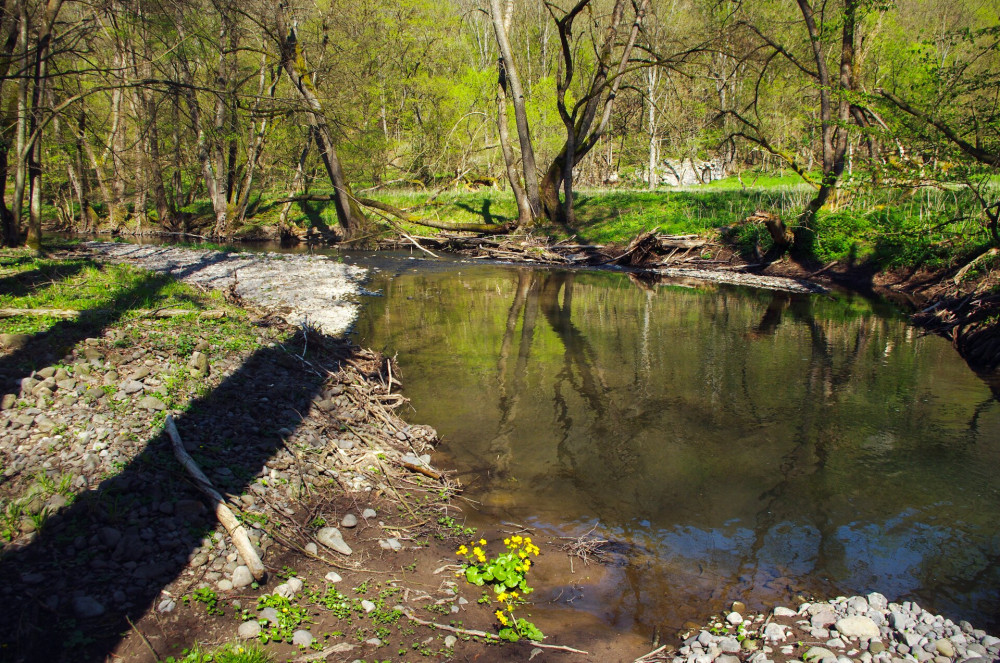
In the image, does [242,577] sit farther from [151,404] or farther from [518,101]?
[518,101]

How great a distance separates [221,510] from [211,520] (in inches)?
4.2

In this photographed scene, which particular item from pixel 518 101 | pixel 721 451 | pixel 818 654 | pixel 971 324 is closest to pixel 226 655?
pixel 818 654

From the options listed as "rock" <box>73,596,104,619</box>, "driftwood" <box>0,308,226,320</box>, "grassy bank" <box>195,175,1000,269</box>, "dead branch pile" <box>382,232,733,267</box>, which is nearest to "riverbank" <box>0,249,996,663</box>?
"rock" <box>73,596,104,619</box>

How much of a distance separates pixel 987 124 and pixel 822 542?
34.7 feet

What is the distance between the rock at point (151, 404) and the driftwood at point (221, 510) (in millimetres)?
417

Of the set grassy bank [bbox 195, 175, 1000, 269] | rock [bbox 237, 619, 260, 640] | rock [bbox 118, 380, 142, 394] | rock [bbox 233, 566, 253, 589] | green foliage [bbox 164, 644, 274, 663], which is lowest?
rock [bbox 237, 619, 260, 640]

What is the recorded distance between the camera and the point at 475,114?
2512 cm

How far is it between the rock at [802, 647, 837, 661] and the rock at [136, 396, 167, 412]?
521 centimetres

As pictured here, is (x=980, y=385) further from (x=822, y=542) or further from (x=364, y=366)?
(x=364, y=366)

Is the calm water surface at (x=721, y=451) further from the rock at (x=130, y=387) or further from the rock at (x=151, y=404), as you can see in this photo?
the rock at (x=130, y=387)

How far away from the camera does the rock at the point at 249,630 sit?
11.4 feet

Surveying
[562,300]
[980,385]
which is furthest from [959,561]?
[562,300]

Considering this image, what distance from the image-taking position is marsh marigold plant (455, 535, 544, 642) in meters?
3.86

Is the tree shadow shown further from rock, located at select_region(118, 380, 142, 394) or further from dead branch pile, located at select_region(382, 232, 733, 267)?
dead branch pile, located at select_region(382, 232, 733, 267)
